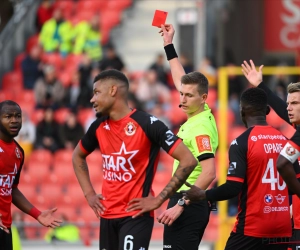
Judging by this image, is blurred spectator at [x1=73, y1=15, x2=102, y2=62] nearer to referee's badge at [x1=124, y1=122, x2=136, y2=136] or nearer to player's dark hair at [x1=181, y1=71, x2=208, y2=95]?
player's dark hair at [x1=181, y1=71, x2=208, y2=95]

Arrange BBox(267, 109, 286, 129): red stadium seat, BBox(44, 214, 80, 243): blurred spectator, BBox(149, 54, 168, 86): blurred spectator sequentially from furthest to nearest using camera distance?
1. BBox(149, 54, 168, 86): blurred spectator
2. BBox(267, 109, 286, 129): red stadium seat
3. BBox(44, 214, 80, 243): blurred spectator

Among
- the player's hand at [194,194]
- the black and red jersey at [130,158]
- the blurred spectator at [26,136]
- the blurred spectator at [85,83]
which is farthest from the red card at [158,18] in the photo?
the blurred spectator at [26,136]

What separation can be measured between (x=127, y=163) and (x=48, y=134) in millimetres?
10397

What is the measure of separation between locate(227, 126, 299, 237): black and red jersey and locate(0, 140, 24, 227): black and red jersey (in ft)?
6.91

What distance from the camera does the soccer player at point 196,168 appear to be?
7.27m

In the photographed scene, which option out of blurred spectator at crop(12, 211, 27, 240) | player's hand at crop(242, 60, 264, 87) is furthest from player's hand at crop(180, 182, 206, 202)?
blurred spectator at crop(12, 211, 27, 240)

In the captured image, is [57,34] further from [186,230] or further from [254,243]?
[254,243]

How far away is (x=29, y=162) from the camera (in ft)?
56.5

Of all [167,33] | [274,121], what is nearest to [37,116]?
[274,121]

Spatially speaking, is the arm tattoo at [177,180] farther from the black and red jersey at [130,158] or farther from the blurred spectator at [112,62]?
the blurred spectator at [112,62]

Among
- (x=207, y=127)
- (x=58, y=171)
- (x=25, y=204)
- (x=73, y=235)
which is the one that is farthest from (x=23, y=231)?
(x=207, y=127)

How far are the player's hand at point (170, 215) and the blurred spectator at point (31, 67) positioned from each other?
1227cm

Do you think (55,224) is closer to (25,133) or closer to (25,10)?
(25,133)

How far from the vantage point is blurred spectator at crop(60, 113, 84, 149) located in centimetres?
1666
